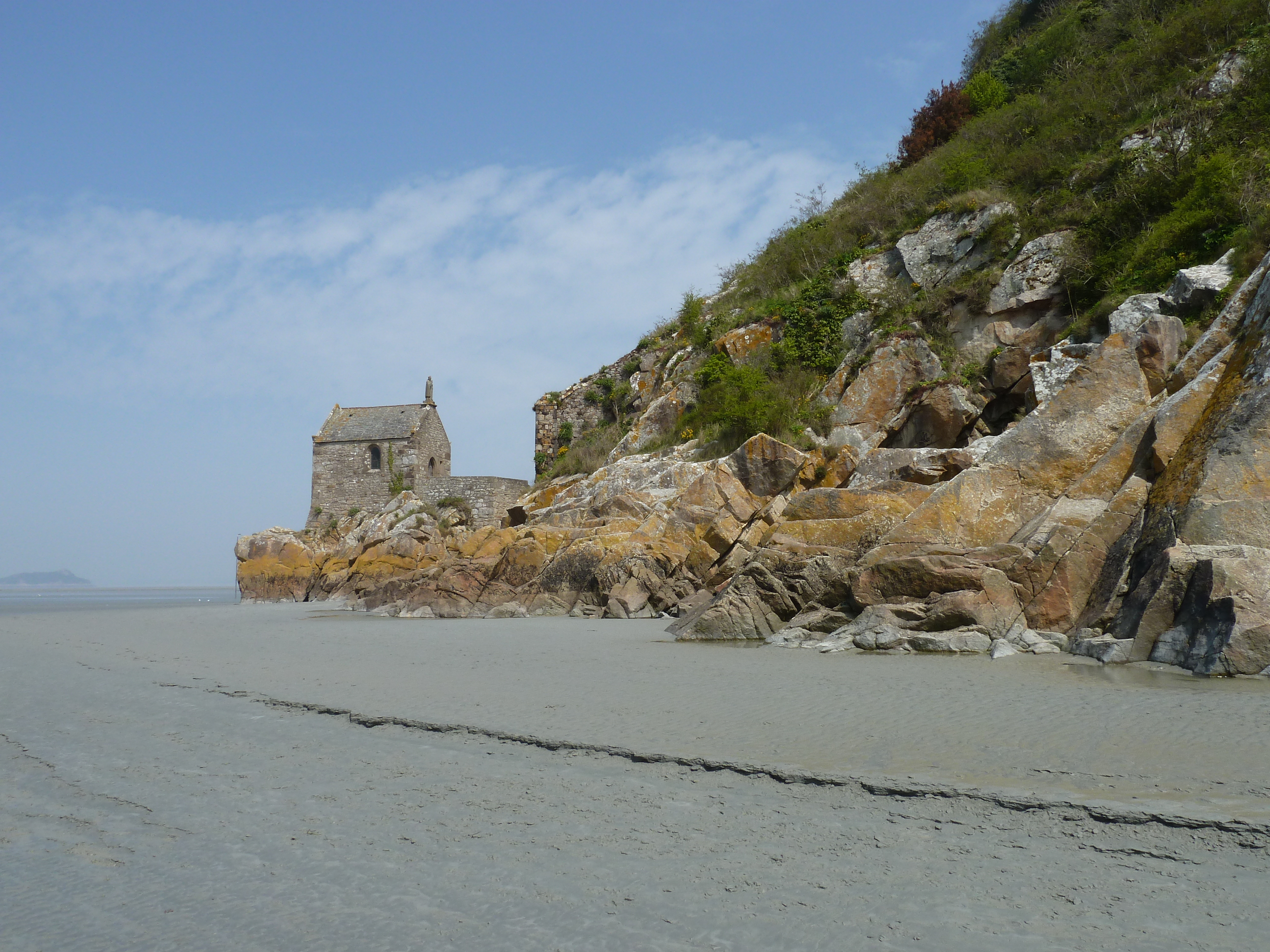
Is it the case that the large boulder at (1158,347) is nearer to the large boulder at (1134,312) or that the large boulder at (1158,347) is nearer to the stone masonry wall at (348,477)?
the large boulder at (1134,312)

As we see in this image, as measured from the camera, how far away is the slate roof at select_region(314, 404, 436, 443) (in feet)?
150

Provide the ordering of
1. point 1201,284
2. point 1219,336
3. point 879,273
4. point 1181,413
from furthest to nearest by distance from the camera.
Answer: point 879,273 < point 1201,284 < point 1219,336 < point 1181,413

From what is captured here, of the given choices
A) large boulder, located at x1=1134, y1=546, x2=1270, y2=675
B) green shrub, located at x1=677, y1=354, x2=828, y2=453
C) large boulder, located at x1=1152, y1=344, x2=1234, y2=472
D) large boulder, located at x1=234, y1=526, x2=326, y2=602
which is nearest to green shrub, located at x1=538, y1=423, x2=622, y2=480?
green shrub, located at x1=677, y1=354, x2=828, y2=453

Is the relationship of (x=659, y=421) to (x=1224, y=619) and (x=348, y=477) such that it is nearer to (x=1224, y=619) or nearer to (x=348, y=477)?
(x=1224, y=619)

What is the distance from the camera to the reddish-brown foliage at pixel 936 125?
28.1m

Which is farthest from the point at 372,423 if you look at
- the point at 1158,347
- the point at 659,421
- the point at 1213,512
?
the point at 1213,512

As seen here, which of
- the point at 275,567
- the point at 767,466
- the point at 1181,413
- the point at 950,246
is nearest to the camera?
the point at 1181,413

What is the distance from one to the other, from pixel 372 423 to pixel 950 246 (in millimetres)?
33720

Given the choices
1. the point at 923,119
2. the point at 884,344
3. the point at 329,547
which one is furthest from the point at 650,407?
the point at 329,547

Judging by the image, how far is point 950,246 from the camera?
2155 centimetres

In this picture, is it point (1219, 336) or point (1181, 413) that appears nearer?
point (1181, 413)

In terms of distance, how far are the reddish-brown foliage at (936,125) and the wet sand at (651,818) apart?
25596mm

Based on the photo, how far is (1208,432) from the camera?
7.80m

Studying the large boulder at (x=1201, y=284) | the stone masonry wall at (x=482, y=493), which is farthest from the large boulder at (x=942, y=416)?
the stone masonry wall at (x=482, y=493)
